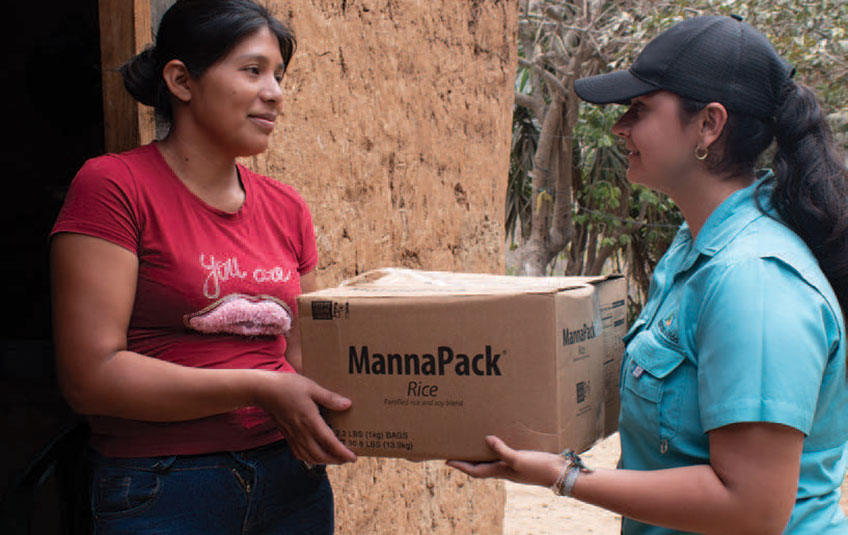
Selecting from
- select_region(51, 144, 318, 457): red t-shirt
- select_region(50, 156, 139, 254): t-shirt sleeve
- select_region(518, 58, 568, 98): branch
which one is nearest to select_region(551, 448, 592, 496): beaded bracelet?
select_region(51, 144, 318, 457): red t-shirt

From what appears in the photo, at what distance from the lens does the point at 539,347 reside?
1.47 meters

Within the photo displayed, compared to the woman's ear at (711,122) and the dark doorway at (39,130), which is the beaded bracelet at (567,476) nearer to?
the woman's ear at (711,122)

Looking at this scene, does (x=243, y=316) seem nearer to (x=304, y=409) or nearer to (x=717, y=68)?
(x=304, y=409)

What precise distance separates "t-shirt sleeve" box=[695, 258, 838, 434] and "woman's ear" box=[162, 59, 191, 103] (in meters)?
1.14

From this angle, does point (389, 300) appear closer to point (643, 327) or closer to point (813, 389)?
point (643, 327)

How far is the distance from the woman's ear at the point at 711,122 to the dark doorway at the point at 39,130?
6.65 feet

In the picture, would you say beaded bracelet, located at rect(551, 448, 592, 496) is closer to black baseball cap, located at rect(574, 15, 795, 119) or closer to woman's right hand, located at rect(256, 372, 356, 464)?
woman's right hand, located at rect(256, 372, 356, 464)

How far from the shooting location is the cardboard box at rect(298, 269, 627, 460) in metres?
1.49

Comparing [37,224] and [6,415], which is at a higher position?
[37,224]

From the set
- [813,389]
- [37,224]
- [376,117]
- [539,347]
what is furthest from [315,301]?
[37,224]

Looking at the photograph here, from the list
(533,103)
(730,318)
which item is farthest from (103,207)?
(533,103)

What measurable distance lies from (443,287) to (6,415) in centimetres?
168

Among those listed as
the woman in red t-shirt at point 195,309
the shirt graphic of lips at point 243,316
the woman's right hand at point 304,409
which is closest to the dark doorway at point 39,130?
the woman in red t-shirt at point 195,309

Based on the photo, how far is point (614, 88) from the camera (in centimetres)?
166
